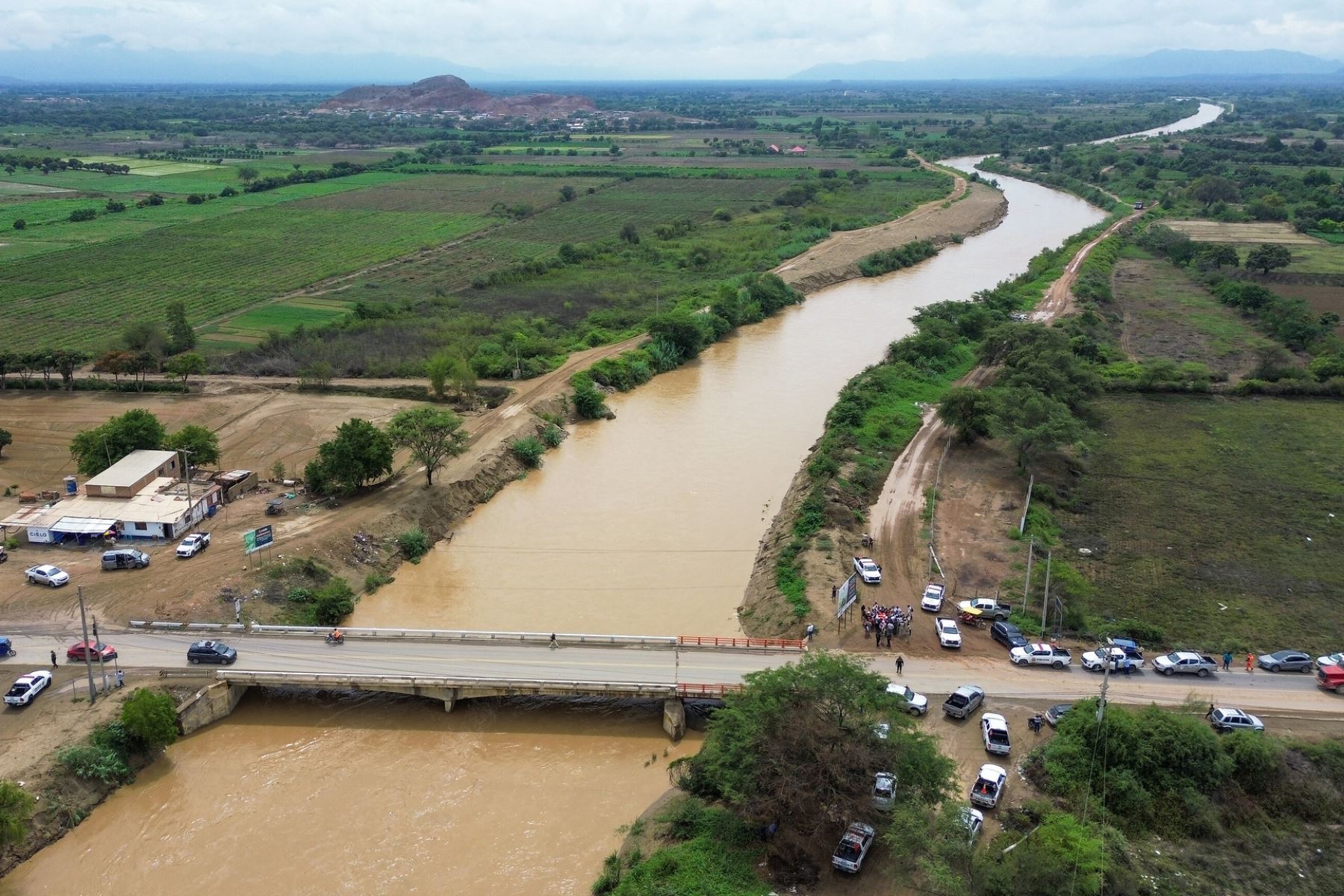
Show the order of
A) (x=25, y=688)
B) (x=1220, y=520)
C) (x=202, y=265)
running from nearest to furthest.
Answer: (x=25, y=688) → (x=1220, y=520) → (x=202, y=265)

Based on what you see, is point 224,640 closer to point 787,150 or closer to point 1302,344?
point 1302,344

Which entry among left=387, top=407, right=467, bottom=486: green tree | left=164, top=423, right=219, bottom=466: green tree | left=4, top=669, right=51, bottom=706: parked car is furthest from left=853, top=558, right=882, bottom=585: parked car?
left=164, top=423, right=219, bottom=466: green tree

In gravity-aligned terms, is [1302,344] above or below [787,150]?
below

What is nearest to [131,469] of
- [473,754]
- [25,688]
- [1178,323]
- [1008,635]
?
[25,688]

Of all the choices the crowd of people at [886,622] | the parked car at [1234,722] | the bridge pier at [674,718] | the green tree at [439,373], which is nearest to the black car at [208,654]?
the bridge pier at [674,718]

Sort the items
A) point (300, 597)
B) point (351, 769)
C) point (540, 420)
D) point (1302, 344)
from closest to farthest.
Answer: point (351, 769) < point (300, 597) < point (540, 420) < point (1302, 344)

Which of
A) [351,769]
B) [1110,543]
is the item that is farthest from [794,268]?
[351,769]

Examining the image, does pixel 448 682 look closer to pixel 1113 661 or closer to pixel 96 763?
pixel 96 763

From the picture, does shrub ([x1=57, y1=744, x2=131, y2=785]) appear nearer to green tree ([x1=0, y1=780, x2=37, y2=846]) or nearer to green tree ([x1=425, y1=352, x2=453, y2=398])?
green tree ([x1=0, y1=780, x2=37, y2=846])
